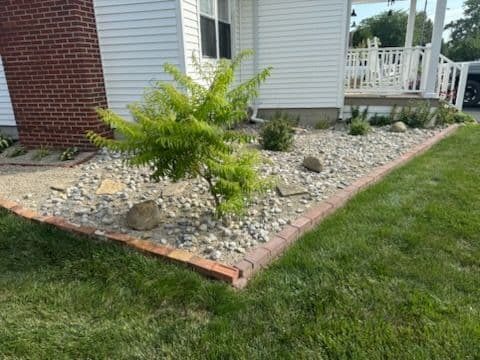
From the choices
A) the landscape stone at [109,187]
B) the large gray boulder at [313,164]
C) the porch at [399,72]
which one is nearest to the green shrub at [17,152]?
the landscape stone at [109,187]

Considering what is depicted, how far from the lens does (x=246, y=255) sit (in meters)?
2.40

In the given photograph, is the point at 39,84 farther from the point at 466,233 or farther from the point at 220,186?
the point at 466,233

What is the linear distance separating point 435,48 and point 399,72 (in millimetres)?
1245

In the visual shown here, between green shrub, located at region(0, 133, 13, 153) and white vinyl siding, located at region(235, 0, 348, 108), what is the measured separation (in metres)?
4.64

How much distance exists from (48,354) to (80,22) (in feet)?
14.0

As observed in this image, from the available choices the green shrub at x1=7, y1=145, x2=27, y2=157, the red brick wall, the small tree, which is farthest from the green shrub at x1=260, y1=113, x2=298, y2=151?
the green shrub at x1=7, y1=145, x2=27, y2=157

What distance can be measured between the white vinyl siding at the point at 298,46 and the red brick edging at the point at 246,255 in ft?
13.4

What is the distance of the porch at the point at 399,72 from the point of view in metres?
6.83

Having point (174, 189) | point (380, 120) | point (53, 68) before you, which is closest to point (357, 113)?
point (380, 120)

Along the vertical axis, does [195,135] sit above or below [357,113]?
above

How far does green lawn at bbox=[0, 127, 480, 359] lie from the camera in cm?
169

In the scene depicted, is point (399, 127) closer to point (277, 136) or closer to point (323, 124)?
point (323, 124)

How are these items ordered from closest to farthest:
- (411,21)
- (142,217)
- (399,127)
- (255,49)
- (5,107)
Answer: (142,217) < (5,107) < (399,127) < (255,49) < (411,21)

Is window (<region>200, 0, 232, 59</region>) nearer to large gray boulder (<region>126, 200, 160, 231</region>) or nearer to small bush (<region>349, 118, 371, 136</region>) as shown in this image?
small bush (<region>349, 118, 371, 136</region>)
